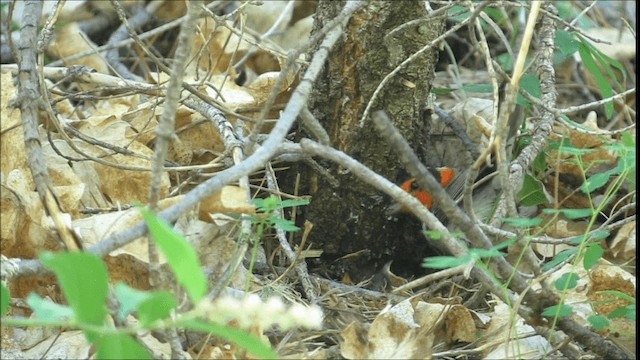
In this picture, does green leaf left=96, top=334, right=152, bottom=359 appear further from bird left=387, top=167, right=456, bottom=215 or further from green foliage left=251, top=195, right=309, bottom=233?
bird left=387, top=167, right=456, bottom=215

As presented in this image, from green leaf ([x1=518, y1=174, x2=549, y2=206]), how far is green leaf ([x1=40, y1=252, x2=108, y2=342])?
1.63 metres

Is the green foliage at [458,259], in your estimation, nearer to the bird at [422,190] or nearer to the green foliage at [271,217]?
the green foliage at [271,217]

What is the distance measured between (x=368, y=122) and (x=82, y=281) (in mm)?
1314

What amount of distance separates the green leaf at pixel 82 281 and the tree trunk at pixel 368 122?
4.11 feet

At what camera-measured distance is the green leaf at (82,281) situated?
106cm

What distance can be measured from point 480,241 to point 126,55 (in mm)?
2718

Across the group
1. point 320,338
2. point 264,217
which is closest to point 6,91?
point 264,217

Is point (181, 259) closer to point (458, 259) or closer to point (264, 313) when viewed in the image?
point (264, 313)

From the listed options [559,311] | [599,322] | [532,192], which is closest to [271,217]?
[559,311]

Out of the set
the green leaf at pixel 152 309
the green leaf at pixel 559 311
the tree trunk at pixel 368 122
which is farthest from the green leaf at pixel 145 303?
the tree trunk at pixel 368 122

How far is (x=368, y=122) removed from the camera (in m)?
2.28

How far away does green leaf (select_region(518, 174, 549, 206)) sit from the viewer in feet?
8.01

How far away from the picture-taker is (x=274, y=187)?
2.24 metres

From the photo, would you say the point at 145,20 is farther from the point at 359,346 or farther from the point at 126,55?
the point at 359,346
